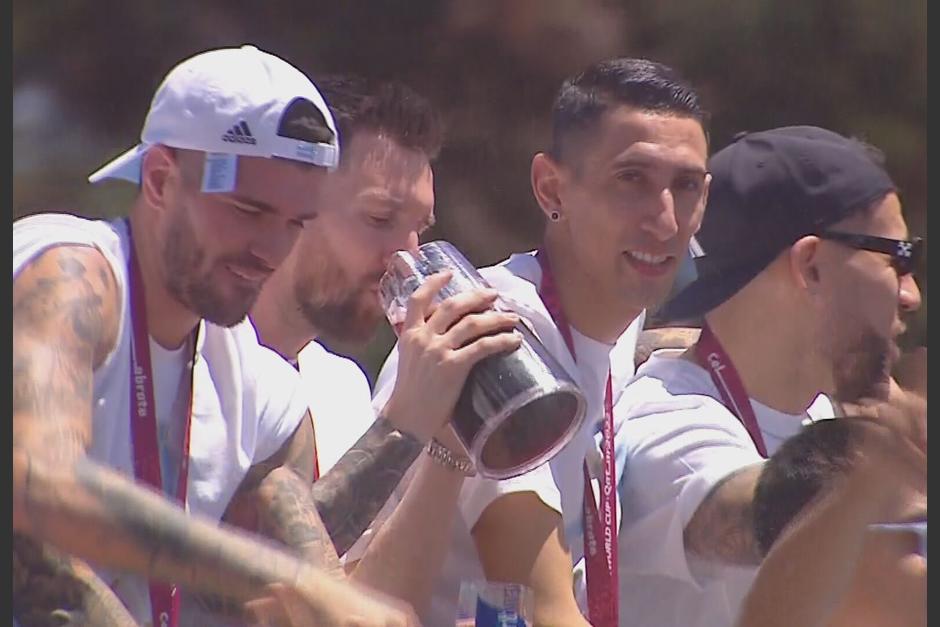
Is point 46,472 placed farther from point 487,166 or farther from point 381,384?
point 487,166

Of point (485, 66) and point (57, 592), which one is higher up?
point (485, 66)

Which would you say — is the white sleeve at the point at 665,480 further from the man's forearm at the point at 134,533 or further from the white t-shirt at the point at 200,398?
the man's forearm at the point at 134,533

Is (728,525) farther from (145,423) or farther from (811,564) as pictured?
(145,423)

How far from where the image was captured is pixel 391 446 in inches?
107

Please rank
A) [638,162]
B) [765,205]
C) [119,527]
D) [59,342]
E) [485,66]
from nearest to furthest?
1. [119,527]
2. [59,342]
3. [638,162]
4. [765,205]
5. [485,66]

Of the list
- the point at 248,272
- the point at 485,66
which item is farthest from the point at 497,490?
the point at 485,66

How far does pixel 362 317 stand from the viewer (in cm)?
299

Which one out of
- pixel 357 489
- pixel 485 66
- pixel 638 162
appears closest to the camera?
pixel 357 489

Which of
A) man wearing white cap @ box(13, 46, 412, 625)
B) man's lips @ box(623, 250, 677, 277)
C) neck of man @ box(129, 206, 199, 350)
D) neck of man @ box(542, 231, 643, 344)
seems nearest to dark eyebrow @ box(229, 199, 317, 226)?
man wearing white cap @ box(13, 46, 412, 625)

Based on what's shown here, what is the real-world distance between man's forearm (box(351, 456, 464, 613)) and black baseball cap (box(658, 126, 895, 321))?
701 mm

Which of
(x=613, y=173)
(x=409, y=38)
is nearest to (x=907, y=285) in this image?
(x=613, y=173)

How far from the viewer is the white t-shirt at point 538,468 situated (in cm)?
277

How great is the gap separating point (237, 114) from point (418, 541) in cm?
64

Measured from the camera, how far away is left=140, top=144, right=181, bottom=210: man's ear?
2.67 meters
